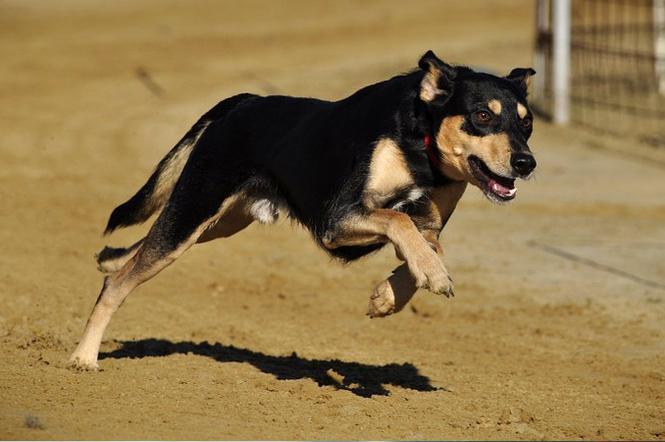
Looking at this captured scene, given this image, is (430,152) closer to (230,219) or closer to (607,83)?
(230,219)

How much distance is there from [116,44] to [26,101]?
17.6ft

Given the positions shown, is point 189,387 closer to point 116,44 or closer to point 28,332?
point 28,332

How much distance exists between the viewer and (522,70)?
25.0ft

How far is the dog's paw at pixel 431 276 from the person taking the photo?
21.5 ft

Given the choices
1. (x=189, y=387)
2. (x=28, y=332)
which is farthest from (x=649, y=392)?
(x=28, y=332)

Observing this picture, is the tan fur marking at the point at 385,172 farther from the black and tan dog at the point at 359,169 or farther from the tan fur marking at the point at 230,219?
the tan fur marking at the point at 230,219

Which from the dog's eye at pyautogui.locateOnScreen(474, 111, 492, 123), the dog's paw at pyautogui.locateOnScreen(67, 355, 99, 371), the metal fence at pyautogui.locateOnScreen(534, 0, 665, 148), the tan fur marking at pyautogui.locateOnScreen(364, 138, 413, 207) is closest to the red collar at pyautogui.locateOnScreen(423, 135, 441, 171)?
the tan fur marking at pyautogui.locateOnScreen(364, 138, 413, 207)

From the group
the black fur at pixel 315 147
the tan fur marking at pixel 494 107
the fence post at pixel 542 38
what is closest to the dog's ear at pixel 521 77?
the black fur at pixel 315 147

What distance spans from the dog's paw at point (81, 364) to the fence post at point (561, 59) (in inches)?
514

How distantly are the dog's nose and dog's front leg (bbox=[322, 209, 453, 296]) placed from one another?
1.95 feet

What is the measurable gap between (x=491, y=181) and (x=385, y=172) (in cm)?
57

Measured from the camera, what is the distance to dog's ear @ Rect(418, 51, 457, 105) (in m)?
6.92

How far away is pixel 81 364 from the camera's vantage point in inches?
310

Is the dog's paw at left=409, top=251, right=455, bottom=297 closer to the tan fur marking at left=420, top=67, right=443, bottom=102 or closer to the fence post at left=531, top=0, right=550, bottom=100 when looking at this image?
the tan fur marking at left=420, top=67, right=443, bottom=102
